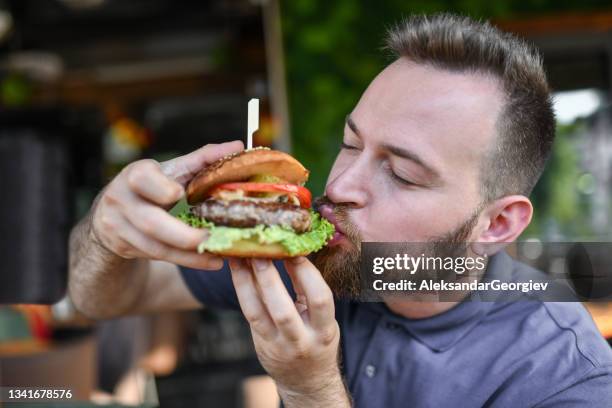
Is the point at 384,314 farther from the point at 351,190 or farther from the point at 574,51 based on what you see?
the point at 574,51

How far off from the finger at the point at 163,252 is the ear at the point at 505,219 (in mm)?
769

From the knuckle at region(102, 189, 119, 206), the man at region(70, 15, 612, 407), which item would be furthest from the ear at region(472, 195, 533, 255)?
the knuckle at region(102, 189, 119, 206)

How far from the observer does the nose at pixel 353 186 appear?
144cm

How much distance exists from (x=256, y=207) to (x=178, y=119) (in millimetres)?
4746

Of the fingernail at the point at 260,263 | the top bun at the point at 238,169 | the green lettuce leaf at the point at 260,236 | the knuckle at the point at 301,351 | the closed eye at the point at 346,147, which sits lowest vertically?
the knuckle at the point at 301,351

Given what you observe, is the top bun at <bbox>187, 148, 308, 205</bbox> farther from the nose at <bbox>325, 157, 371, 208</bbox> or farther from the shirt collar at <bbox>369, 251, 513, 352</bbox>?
the shirt collar at <bbox>369, 251, 513, 352</bbox>

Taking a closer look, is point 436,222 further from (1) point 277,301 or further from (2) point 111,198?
(2) point 111,198

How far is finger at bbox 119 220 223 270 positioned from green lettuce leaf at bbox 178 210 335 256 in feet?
0.15

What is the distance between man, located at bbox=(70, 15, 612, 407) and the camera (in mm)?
1312

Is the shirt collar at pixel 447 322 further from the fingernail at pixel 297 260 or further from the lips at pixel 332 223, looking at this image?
the fingernail at pixel 297 260

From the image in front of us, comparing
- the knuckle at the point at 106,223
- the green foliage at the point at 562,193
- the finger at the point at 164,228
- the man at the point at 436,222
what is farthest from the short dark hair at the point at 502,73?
the knuckle at the point at 106,223

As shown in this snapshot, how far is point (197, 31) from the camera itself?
268 inches

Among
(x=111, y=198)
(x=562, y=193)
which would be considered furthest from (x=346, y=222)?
(x=562, y=193)

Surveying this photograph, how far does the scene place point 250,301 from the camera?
4.28 feet
